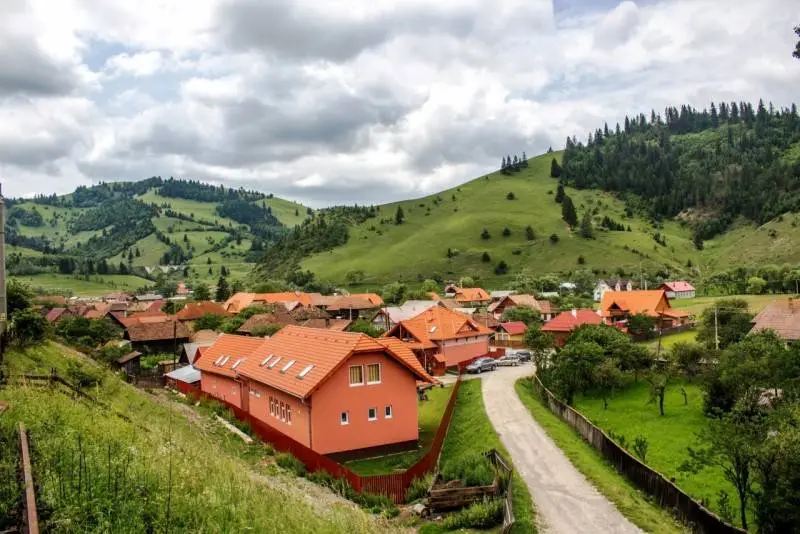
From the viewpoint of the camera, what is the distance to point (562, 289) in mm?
137875

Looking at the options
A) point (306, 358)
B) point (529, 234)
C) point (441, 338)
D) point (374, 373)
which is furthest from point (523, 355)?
point (529, 234)

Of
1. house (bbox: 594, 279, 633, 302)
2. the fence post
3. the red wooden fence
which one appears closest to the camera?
the fence post

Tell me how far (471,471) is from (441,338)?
38.7 m

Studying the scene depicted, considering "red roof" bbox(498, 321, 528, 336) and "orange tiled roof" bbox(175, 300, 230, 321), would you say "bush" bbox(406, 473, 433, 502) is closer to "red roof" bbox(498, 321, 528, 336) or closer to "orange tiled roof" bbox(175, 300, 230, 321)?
"red roof" bbox(498, 321, 528, 336)

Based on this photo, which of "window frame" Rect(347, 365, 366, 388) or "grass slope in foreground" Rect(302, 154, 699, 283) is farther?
"grass slope in foreground" Rect(302, 154, 699, 283)

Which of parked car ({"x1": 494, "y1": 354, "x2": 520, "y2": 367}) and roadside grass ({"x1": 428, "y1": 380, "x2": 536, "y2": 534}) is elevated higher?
roadside grass ({"x1": 428, "y1": 380, "x2": 536, "y2": 534})

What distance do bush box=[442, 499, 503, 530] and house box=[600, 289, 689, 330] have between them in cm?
7012

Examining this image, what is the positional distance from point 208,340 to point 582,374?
1840 inches

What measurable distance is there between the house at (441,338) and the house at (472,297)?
61140 mm

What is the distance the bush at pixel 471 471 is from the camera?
20438mm

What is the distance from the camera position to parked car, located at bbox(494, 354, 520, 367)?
61.8m

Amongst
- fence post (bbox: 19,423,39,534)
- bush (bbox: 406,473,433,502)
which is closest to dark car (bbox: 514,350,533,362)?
bush (bbox: 406,473,433,502)

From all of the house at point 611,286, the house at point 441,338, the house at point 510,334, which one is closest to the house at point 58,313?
the house at point 441,338

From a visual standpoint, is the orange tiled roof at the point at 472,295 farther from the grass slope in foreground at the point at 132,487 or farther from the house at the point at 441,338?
the grass slope in foreground at the point at 132,487
